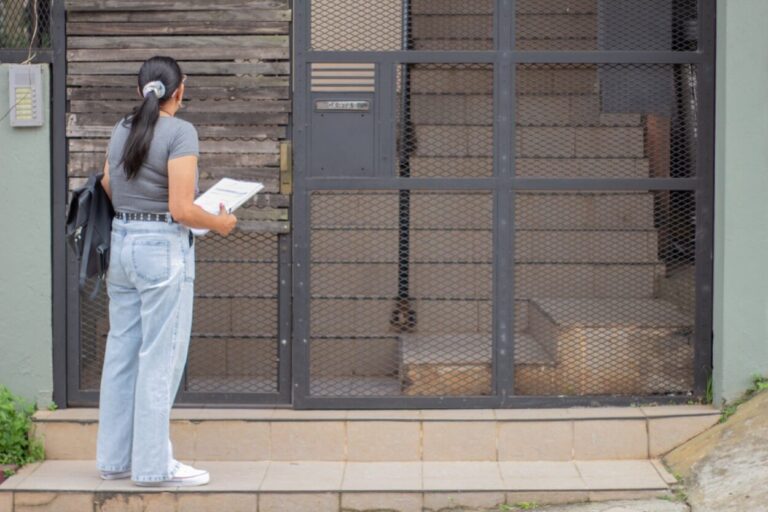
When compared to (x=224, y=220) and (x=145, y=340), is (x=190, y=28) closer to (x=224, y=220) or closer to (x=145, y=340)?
(x=224, y=220)

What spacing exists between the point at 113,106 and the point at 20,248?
0.90 metres

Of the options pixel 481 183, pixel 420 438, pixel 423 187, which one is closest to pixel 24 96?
pixel 423 187

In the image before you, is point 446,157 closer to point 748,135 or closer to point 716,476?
point 748,135

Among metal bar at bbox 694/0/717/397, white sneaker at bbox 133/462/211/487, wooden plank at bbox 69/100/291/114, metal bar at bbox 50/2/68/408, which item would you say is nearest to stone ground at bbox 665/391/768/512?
metal bar at bbox 694/0/717/397

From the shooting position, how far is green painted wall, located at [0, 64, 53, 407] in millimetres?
6707

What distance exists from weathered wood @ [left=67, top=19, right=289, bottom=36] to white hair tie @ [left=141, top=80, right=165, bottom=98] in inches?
37.9

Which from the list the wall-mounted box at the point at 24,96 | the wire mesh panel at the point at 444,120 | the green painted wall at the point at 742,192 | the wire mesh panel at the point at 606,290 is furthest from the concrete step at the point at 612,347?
the wall-mounted box at the point at 24,96

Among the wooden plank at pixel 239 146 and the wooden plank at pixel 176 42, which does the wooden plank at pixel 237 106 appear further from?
the wooden plank at pixel 176 42

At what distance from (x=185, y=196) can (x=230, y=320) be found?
1.27 metres

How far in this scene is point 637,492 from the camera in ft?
20.0

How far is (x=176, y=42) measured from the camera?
6723 millimetres

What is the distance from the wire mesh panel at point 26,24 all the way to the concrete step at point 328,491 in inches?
89.5

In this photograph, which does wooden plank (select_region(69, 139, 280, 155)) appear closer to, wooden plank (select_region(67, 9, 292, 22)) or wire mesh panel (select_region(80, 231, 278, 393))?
wire mesh panel (select_region(80, 231, 278, 393))

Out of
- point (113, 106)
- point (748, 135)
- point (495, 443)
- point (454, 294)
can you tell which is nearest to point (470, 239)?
point (454, 294)
